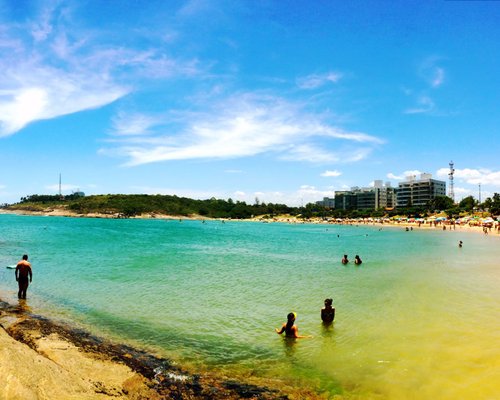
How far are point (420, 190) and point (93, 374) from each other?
202223 mm

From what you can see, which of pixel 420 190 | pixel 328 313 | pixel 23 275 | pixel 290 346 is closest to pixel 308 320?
pixel 328 313

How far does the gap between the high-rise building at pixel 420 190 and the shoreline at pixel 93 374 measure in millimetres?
190110

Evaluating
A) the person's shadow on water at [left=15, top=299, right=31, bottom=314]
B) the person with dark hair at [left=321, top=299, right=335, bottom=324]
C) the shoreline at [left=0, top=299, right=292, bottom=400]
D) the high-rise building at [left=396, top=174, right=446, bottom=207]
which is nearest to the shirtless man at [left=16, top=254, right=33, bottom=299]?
the person's shadow on water at [left=15, top=299, right=31, bottom=314]

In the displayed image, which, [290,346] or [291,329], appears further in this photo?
[291,329]

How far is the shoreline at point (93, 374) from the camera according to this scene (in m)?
6.89

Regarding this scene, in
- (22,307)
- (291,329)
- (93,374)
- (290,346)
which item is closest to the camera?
(93,374)

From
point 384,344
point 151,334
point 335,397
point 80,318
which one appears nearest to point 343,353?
point 384,344

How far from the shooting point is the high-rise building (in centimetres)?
18562

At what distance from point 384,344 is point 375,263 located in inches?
885

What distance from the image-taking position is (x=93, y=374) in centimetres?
841

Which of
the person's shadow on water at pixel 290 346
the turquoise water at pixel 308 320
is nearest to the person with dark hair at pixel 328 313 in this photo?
the turquoise water at pixel 308 320

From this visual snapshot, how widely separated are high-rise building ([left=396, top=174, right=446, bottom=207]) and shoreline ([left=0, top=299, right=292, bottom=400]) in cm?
19011

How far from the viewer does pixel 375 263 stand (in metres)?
33.1

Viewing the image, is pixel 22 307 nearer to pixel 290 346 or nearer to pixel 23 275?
pixel 23 275
